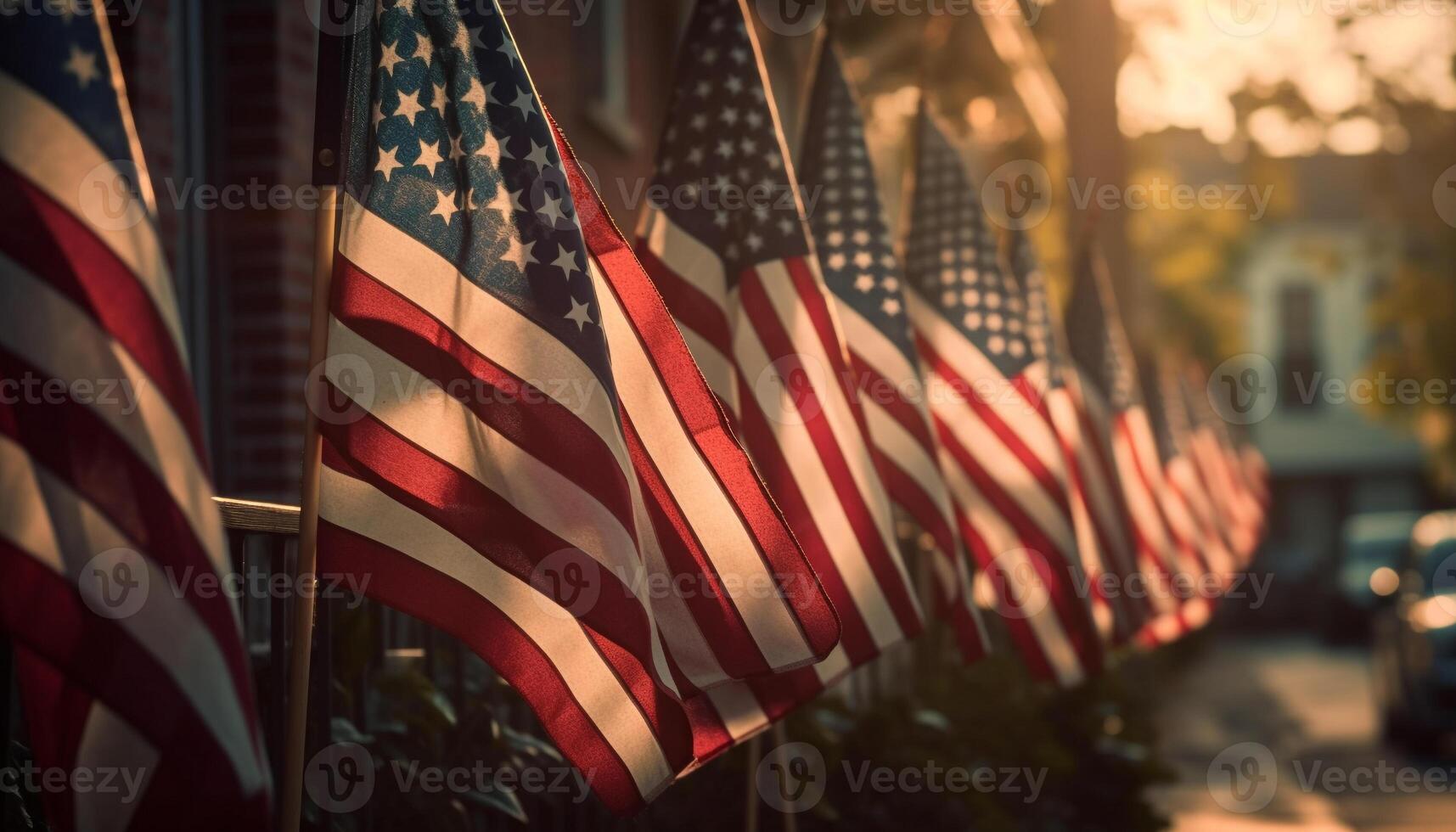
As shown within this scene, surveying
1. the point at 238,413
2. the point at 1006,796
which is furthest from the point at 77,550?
the point at 1006,796

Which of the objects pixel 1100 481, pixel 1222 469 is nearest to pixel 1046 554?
pixel 1100 481

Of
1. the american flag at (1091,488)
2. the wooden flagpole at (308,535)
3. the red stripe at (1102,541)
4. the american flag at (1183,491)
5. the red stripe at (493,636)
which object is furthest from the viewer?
the american flag at (1183,491)

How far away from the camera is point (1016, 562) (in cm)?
667

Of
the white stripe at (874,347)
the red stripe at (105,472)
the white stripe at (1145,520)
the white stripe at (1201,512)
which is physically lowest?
the white stripe at (1201,512)

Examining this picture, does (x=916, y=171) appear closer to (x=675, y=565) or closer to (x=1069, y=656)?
(x=1069, y=656)

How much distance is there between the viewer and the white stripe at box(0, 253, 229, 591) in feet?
8.47

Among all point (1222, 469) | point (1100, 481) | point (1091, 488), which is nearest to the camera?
point (1091, 488)

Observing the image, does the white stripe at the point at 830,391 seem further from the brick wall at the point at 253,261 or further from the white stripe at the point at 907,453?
the brick wall at the point at 253,261

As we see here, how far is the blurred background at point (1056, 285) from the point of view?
606cm

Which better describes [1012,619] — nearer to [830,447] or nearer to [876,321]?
[876,321]

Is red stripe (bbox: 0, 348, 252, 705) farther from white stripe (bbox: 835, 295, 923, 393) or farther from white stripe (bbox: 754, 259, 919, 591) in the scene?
white stripe (bbox: 835, 295, 923, 393)

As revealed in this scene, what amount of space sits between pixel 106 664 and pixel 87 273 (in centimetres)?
60

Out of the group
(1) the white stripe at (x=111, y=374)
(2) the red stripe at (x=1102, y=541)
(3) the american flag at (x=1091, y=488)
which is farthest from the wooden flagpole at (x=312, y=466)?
(2) the red stripe at (x=1102, y=541)

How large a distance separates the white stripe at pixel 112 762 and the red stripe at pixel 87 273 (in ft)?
1.59
